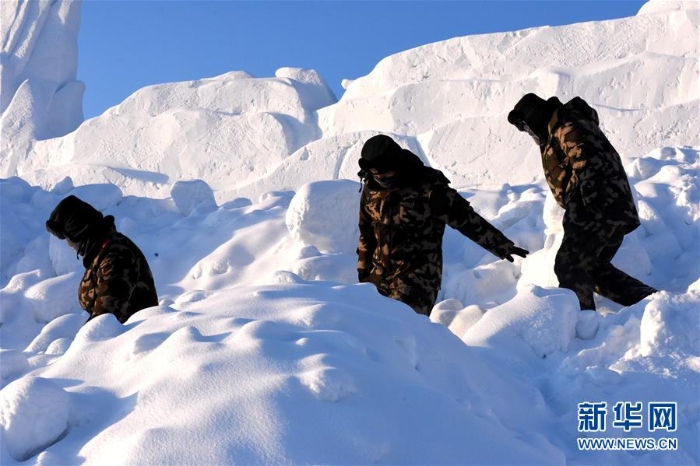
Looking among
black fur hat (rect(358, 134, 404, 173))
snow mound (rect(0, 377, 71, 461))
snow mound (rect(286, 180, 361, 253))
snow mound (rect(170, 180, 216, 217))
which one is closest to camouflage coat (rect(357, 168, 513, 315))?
black fur hat (rect(358, 134, 404, 173))

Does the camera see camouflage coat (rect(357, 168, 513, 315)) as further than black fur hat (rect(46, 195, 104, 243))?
No

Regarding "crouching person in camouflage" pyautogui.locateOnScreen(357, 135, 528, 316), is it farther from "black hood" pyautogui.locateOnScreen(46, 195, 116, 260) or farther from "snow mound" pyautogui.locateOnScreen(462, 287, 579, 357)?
"black hood" pyautogui.locateOnScreen(46, 195, 116, 260)

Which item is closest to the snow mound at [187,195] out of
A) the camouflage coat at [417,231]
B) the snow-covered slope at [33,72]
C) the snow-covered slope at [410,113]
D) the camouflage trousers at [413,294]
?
the snow-covered slope at [410,113]

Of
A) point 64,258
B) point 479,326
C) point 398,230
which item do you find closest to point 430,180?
point 398,230

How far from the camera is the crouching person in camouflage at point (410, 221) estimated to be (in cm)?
462

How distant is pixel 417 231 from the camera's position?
478cm

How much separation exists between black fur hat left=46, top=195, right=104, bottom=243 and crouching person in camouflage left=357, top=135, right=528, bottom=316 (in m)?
1.58

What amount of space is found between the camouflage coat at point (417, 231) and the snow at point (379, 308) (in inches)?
12.4

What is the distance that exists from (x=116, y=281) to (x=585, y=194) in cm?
269

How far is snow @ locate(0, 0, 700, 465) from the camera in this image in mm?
2602

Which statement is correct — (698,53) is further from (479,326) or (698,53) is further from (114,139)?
(114,139)

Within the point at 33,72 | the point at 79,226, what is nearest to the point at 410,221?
the point at 79,226

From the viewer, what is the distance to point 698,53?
12.3m

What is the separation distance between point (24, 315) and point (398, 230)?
403 cm
